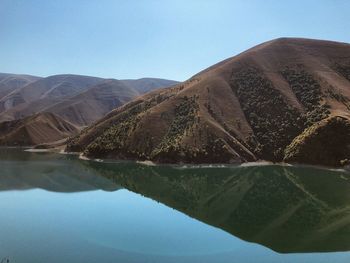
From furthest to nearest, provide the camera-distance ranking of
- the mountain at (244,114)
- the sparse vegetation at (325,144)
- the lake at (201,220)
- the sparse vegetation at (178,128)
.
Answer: the mountain at (244,114) → the sparse vegetation at (178,128) → the sparse vegetation at (325,144) → the lake at (201,220)

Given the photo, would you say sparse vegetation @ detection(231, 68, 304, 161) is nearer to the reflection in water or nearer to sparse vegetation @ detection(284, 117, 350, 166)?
sparse vegetation @ detection(284, 117, 350, 166)

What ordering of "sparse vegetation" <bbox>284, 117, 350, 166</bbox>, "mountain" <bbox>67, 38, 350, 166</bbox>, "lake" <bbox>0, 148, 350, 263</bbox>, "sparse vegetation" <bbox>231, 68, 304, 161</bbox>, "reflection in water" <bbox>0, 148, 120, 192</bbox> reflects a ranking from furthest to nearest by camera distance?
"sparse vegetation" <bbox>231, 68, 304, 161</bbox> → "mountain" <bbox>67, 38, 350, 166</bbox> → "sparse vegetation" <bbox>284, 117, 350, 166</bbox> → "reflection in water" <bbox>0, 148, 120, 192</bbox> → "lake" <bbox>0, 148, 350, 263</bbox>

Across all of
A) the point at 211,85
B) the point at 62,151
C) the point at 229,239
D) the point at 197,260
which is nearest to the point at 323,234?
the point at 229,239

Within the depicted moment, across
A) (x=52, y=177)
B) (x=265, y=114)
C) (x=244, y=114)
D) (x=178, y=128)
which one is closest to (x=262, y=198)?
(x=52, y=177)

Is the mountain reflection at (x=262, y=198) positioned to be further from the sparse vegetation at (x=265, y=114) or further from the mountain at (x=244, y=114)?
the sparse vegetation at (x=265, y=114)

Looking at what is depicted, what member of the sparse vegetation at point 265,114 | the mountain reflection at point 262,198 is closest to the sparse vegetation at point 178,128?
the mountain reflection at point 262,198

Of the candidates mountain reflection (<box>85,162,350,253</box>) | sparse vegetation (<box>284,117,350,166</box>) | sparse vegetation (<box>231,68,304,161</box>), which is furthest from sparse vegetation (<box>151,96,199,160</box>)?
sparse vegetation (<box>284,117,350,166</box>)

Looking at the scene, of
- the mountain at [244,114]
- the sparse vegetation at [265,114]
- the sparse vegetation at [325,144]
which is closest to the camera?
the sparse vegetation at [325,144]

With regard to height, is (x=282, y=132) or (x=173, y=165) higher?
(x=282, y=132)

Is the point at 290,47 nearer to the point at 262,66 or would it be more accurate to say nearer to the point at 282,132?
the point at 262,66
